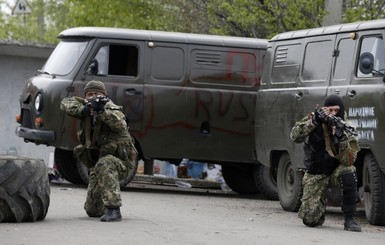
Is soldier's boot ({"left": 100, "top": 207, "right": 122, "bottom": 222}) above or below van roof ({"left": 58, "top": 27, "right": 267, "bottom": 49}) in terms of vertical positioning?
below

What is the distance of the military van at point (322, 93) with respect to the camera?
536 inches

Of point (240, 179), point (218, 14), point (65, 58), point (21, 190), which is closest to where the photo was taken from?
point (21, 190)

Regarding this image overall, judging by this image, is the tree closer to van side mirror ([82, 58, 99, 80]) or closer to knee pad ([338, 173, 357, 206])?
van side mirror ([82, 58, 99, 80])

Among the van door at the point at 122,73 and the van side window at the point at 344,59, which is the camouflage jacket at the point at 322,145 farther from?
the van door at the point at 122,73

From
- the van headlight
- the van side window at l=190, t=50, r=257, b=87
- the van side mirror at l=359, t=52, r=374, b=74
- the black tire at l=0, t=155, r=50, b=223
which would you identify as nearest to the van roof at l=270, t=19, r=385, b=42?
the van side mirror at l=359, t=52, r=374, b=74

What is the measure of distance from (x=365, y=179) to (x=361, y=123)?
69 cm

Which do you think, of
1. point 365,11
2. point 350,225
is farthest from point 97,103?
point 365,11

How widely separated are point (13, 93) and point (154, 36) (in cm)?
732

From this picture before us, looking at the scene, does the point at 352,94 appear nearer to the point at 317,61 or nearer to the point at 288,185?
the point at 317,61

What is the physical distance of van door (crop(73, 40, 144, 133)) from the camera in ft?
59.2

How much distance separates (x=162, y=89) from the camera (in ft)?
59.8

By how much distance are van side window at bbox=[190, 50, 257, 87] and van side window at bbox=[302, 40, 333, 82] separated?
302 centimetres

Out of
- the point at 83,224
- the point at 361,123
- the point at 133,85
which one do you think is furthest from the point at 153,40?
the point at 83,224

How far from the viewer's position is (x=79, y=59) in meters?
18.1
